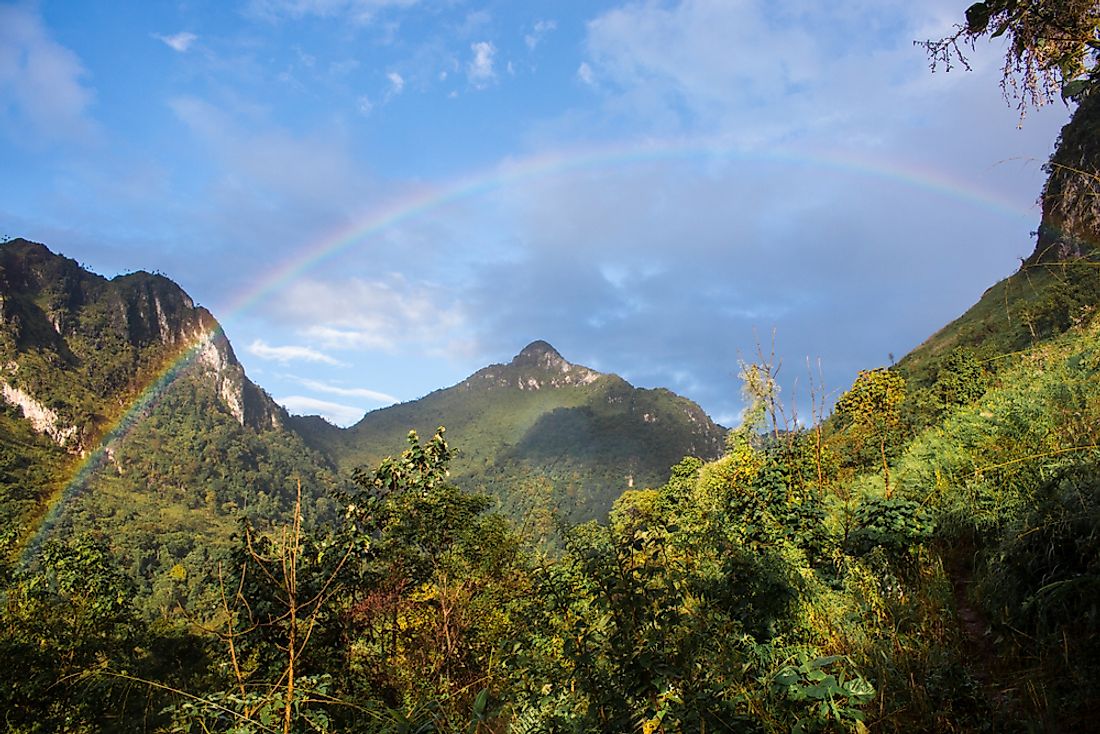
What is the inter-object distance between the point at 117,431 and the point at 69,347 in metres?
40.7

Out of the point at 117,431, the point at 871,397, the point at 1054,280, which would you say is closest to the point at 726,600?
the point at 871,397

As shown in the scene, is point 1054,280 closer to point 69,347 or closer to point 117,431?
point 117,431

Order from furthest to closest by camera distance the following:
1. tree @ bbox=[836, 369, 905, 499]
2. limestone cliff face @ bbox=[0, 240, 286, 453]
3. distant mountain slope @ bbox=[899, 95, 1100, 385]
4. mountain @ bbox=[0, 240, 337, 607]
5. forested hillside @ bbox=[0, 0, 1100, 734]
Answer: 1. limestone cliff face @ bbox=[0, 240, 286, 453]
2. mountain @ bbox=[0, 240, 337, 607]
3. tree @ bbox=[836, 369, 905, 499]
4. distant mountain slope @ bbox=[899, 95, 1100, 385]
5. forested hillside @ bbox=[0, 0, 1100, 734]

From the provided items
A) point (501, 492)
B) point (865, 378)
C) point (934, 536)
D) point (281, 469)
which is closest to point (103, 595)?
point (934, 536)

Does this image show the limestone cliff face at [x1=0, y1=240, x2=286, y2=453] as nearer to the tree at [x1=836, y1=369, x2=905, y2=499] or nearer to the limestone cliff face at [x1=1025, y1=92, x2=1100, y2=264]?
the tree at [x1=836, y1=369, x2=905, y2=499]

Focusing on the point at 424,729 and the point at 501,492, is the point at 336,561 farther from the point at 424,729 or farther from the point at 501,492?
the point at 501,492

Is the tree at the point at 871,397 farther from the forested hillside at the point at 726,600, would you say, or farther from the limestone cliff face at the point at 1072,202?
the limestone cliff face at the point at 1072,202

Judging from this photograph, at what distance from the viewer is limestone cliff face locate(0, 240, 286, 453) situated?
5468 inches

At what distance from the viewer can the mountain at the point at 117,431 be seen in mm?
106062

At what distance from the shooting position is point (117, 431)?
157000 mm

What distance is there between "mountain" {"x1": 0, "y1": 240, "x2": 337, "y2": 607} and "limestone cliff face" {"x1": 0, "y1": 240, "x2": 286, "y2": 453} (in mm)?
369

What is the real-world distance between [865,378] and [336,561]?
25307 mm

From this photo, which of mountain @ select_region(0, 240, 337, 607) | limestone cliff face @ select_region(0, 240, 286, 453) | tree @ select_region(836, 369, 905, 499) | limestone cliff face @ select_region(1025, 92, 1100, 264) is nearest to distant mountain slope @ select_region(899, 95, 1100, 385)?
limestone cliff face @ select_region(1025, 92, 1100, 264)

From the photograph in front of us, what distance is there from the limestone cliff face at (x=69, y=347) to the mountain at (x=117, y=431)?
369 millimetres
